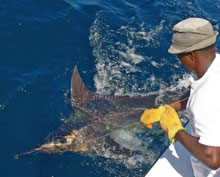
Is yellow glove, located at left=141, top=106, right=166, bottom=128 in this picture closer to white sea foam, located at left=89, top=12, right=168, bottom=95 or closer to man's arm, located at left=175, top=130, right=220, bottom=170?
man's arm, located at left=175, top=130, right=220, bottom=170

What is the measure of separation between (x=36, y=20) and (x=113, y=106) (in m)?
3.12

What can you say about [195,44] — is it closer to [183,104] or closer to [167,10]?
[183,104]

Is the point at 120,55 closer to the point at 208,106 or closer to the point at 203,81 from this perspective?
the point at 203,81

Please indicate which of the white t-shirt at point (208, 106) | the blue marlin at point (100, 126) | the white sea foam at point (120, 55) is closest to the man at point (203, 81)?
the white t-shirt at point (208, 106)

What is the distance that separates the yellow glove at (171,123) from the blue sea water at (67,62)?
62.7 inches

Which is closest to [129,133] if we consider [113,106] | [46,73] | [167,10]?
[113,106]

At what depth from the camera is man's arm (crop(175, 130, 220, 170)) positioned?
1.99 meters

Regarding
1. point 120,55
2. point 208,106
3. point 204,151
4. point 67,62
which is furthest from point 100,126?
point 208,106

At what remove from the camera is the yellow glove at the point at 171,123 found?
2365 millimetres

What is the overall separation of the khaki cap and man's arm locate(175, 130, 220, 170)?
2.48ft

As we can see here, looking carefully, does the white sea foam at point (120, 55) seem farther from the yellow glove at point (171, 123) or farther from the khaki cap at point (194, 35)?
the khaki cap at point (194, 35)

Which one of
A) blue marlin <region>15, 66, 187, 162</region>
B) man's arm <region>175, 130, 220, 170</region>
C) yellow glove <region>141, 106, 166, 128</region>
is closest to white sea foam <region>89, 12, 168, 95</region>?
blue marlin <region>15, 66, 187, 162</region>

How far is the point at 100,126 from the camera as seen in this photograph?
4.28 meters

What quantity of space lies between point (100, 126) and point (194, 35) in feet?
8.62
